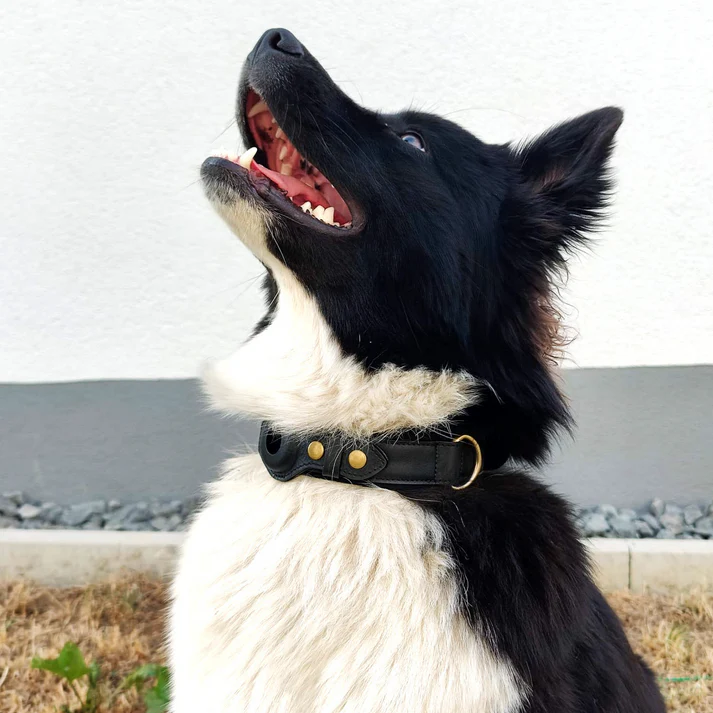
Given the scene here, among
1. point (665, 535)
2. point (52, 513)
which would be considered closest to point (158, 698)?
point (52, 513)

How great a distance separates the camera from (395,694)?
1.20 metres

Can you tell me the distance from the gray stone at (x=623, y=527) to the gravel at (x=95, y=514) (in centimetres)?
215

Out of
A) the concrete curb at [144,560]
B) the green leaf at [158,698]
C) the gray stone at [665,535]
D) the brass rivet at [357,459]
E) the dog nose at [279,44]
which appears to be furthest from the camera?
the gray stone at [665,535]

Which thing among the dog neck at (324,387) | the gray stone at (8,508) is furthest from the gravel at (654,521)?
the gray stone at (8,508)

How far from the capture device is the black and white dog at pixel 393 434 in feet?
4.10

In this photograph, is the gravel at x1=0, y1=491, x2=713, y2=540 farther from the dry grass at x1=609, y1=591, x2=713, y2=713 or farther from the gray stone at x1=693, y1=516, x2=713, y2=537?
the dry grass at x1=609, y1=591, x2=713, y2=713

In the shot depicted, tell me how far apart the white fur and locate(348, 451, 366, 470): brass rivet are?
2.4 inches

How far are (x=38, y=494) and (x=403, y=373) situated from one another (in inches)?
109

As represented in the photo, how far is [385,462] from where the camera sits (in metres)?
1.39

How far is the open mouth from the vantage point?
1.55 meters

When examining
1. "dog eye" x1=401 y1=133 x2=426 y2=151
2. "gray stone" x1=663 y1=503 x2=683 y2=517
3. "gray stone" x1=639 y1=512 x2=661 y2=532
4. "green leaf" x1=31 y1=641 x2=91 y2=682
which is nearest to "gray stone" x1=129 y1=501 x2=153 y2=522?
"green leaf" x1=31 y1=641 x2=91 y2=682

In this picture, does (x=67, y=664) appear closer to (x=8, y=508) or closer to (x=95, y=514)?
(x=95, y=514)

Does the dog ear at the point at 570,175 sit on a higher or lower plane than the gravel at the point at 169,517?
higher

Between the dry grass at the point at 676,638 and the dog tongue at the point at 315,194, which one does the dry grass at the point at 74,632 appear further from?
the dry grass at the point at 676,638
